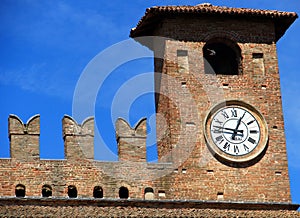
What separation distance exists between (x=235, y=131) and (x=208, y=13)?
9.92ft

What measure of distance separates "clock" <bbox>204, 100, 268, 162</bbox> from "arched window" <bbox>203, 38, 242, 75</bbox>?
122 cm

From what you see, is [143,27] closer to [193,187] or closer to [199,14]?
[199,14]

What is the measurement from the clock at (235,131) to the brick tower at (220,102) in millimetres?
23

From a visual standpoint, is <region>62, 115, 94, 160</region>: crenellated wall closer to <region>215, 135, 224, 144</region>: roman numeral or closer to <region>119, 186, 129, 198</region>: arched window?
<region>119, 186, 129, 198</region>: arched window

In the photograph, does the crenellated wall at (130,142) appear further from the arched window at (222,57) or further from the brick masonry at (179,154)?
the arched window at (222,57)

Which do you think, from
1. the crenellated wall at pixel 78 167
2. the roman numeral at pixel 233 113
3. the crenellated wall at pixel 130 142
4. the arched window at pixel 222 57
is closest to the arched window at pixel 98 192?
the crenellated wall at pixel 78 167

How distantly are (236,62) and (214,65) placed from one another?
36.6 inches

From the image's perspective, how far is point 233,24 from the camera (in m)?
33.0

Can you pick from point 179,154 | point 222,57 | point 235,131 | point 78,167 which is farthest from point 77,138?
point 222,57

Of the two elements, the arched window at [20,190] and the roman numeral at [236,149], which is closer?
the arched window at [20,190]

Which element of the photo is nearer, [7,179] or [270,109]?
[7,179]

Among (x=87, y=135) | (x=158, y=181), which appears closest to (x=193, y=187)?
(x=158, y=181)

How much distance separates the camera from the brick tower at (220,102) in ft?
103

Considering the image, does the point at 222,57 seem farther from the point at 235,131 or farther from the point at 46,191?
the point at 46,191
